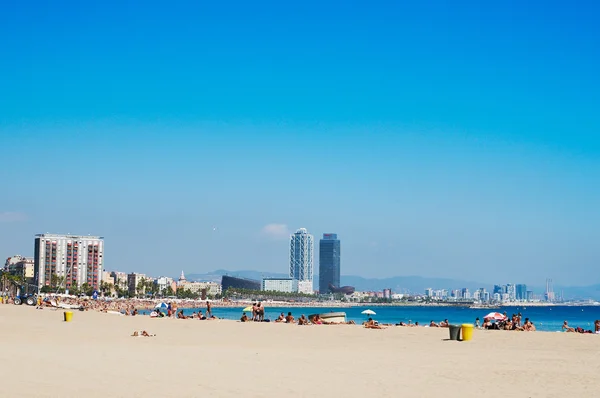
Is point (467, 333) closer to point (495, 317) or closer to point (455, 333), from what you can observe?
point (455, 333)

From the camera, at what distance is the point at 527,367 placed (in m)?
18.7

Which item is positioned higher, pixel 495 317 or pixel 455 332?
→ pixel 455 332

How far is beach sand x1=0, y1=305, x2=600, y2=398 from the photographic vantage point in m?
13.6

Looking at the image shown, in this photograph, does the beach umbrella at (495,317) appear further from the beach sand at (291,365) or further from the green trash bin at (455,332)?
the green trash bin at (455,332)

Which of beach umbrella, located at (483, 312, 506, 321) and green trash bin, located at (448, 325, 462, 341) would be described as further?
beach umbrella, located at (483, 312, 506, 321)

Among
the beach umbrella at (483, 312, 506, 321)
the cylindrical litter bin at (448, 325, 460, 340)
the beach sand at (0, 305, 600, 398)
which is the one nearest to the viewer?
the beach sand at (0, 305, 600, 398)

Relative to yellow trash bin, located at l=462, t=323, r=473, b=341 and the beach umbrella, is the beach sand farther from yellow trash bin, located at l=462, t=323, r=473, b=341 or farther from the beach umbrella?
the beach umbrella

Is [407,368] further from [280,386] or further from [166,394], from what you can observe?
[166,394]

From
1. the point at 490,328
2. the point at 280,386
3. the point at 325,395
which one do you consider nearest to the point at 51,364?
the point at 280,386

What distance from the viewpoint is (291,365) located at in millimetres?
18234

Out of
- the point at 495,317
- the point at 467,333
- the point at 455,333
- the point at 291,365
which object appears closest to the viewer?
the point at 291,365

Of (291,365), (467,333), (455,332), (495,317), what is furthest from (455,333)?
(495,317)

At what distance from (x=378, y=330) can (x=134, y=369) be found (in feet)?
64.7

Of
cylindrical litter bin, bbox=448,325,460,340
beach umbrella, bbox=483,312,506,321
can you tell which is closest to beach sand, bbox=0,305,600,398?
cylindrical litter bin, bbox=448,325,460,340
